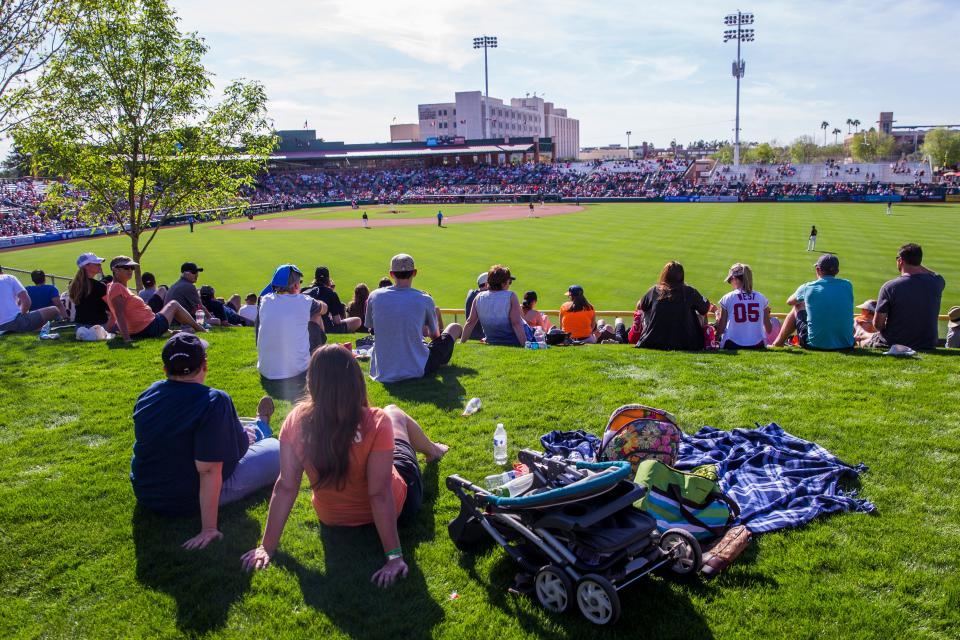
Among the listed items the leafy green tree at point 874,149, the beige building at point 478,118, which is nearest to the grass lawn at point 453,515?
the beige building at point 478,118

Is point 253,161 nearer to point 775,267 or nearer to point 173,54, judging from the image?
point 173,54

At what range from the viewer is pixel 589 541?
357 centimetres

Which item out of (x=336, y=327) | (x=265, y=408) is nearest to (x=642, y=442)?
(x=265, y=408)

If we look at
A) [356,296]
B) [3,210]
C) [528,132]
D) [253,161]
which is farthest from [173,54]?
[528,132]

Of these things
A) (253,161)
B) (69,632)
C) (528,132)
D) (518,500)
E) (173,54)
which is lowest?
(69,632)

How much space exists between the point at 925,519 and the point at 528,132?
6015 inches

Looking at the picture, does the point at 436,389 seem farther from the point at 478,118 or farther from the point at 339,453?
the point at 478,118

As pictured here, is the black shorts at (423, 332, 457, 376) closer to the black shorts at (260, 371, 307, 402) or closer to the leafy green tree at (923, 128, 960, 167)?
the black shorts at (260, 371, 307, 402)

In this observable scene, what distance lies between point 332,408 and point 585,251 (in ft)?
83.9

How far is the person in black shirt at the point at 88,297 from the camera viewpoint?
10383 millimetres

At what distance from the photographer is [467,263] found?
86.1 ft

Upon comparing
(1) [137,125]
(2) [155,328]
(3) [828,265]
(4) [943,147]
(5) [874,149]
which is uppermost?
(5) [874,149]

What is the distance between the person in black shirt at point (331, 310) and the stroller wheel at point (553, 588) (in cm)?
848

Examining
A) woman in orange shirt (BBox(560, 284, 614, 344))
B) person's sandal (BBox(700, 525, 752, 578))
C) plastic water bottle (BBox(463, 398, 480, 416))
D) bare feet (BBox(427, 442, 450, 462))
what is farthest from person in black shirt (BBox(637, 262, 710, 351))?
person's sandal (BBox(700, 525, 752, 578))
